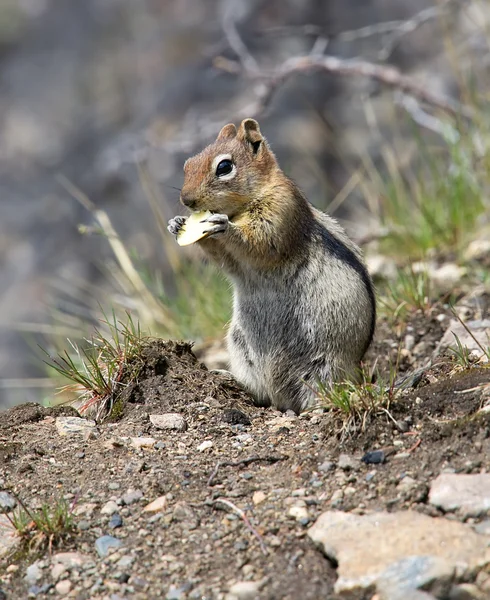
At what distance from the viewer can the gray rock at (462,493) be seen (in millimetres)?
2877

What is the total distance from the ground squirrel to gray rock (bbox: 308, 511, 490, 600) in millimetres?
1696

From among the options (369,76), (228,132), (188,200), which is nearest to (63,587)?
(188,200)

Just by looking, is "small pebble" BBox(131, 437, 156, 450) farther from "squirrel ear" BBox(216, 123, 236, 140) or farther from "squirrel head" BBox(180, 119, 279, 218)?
"squirrel ear" BBox(216, 123, 236, 140)

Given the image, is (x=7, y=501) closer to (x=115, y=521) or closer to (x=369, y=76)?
(x=115, y=521)

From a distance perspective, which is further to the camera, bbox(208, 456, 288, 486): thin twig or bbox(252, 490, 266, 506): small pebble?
bbox(208, 456, 288, 486): thin twig

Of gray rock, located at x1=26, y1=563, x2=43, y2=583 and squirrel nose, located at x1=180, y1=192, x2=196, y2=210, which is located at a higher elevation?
squirrel nose, located at x1=180, y1=192, x2=196, y2=210

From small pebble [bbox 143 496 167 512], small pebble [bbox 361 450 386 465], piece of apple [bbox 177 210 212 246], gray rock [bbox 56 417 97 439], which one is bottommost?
small pebble [bbox 361 450 386 465]

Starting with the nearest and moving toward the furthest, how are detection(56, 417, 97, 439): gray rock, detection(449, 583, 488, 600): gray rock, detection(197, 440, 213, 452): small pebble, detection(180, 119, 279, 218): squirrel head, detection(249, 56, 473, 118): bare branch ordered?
1. detection(449, 583, 488, 600): gray rock
2. detection(197, 440, 213, 452): small pebble
3. detection(56, 417, 97, 439): gray rock
4. detection(180, 119, 279, 218): squirrel head
5. detection(249, 56, 473, 118): bare branch

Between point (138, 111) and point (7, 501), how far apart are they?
9.52 metres

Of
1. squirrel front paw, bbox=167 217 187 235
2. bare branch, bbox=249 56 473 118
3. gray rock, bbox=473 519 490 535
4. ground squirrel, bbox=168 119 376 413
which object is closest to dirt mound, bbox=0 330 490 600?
gray rock, bbox=473 519 490 535

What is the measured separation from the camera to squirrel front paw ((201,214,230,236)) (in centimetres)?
439

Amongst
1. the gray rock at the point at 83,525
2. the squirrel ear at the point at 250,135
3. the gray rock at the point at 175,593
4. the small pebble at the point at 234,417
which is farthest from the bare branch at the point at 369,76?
the gray rock at the point at 175,593

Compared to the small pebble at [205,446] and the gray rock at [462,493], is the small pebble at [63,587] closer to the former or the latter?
the small pebble at [205,446]

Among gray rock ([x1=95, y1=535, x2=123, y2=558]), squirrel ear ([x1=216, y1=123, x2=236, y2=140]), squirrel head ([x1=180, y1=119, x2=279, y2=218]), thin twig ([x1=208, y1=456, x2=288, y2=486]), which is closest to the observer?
gray rock ([x1=95, y1=535, x2=123, y2=558])
